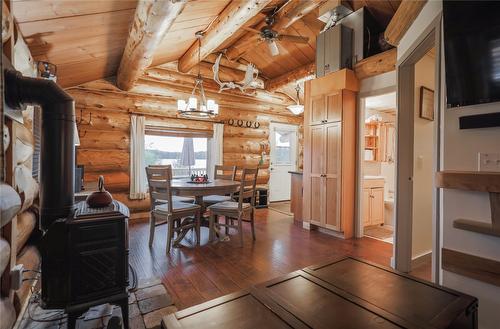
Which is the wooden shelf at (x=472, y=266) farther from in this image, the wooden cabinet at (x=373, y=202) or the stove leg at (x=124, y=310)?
the wooden cabinet at (x=373, y=202)

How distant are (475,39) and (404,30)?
114cm

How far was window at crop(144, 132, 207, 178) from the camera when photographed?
507 cm

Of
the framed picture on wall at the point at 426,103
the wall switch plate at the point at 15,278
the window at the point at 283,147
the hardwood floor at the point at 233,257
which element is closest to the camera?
the wall switch plate at the point at 15,278

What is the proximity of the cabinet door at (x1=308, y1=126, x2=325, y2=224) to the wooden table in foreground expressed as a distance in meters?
2.63

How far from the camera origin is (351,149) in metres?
3.71

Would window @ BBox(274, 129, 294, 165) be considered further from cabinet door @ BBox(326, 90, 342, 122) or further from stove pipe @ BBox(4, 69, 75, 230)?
stove pipe @ BBox(4, 69, 75, 230)

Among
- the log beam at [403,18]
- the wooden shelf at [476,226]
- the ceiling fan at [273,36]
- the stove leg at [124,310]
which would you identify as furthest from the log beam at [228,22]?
the stove leg at [124,310]

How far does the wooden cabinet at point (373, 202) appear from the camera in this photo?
4051mm

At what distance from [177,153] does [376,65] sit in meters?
3.93

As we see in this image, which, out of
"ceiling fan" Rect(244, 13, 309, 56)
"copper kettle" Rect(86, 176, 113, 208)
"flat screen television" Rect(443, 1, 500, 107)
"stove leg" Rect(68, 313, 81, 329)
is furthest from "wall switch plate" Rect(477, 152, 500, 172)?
"ceiling fan" Rect(244, 13, 309, 56)

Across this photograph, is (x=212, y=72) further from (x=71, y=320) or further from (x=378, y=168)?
(x=71, y=320)

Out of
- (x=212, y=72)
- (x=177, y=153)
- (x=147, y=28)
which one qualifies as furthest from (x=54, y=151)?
(x=212, y=72)

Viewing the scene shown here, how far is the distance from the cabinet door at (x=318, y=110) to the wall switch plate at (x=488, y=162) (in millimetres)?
2543

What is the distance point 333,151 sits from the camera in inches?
147
